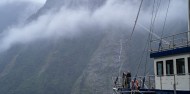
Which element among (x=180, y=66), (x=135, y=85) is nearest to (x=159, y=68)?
(x=180, y=66)

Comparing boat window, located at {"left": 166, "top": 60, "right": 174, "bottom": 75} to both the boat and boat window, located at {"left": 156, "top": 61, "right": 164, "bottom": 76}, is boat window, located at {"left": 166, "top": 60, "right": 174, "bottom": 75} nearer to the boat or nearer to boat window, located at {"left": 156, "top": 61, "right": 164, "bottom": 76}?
the boat

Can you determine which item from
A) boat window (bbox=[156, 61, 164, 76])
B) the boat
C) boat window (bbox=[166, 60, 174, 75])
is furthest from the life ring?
boat window (bbox=[166, 60, 174, 75])

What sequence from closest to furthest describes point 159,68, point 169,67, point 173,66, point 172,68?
point 173,66 < point 172,68 < point 169,67 < point 159,68

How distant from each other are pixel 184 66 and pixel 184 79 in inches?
40.9

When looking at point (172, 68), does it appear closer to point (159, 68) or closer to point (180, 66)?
point (180, 66)

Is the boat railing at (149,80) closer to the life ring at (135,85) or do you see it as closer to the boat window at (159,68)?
the boat window at (159,68)

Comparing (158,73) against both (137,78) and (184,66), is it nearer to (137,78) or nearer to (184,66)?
(184,66)

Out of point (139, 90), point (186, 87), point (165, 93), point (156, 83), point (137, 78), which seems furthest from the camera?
point (137, 78)

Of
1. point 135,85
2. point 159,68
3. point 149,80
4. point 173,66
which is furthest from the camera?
point 135,85

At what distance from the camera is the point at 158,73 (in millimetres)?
29297

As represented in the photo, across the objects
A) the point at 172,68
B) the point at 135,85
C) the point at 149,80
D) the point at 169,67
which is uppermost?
the point at 169,67

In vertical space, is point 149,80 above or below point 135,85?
Result: above

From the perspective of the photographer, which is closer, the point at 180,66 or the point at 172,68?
the point at 180,66

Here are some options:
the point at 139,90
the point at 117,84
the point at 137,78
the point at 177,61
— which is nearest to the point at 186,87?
the point at 177,61
